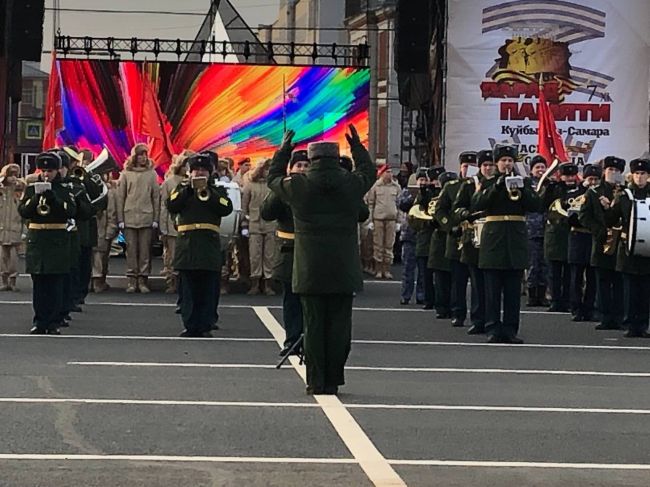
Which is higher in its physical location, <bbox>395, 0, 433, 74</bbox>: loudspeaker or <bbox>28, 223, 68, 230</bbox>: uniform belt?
<bbox>395, 0, 433, 74</bbox>: loudspeaker

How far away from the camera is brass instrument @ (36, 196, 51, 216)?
15172 millimetres

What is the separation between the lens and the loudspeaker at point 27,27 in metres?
30.1

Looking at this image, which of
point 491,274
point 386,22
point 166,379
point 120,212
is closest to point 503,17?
point 120,212

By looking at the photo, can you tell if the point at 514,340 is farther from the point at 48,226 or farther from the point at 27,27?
the point at 27,27

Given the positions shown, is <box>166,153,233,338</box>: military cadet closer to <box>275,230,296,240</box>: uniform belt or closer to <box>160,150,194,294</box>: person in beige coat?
<box>275,230,296,240</box>: uniform belt

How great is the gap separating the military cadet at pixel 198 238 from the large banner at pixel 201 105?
13.5m

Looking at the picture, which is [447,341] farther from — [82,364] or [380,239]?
[380,239]

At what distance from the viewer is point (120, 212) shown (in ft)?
70.1

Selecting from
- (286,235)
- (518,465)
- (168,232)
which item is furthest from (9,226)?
(518,465)

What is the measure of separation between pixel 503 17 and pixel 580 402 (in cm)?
1804

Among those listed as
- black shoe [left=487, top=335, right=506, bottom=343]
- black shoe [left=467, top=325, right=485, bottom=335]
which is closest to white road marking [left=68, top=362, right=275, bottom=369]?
black shoe [left=487, top=335, right=506, bottom=343]

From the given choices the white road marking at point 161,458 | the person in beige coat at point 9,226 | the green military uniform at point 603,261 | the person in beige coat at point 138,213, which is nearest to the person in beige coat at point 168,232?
the person in beige coat at point 138,213

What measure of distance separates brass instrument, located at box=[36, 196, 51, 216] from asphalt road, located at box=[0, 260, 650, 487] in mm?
1178

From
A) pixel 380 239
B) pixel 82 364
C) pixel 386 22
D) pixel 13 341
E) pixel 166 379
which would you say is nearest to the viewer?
pixel 166 379
